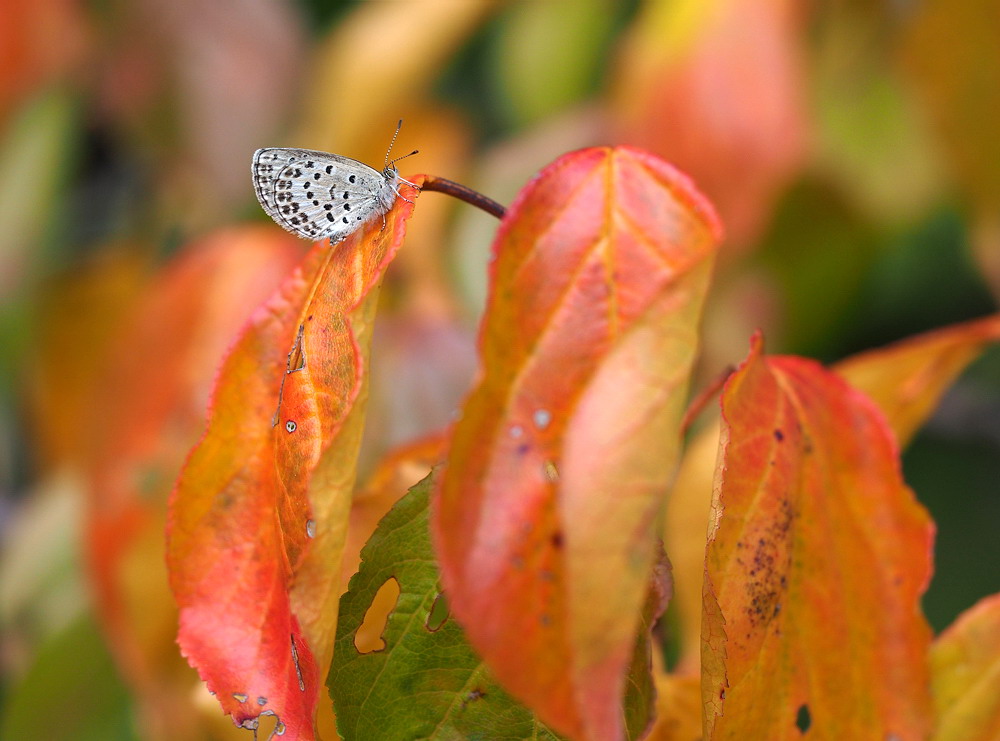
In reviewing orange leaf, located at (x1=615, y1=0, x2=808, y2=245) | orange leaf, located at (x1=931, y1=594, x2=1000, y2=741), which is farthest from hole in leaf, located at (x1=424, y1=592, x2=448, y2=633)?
orange leaf, located at (x1=615, y1=0, x2=808, y2=245)

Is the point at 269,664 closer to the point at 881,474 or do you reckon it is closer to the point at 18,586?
the point at 881,474

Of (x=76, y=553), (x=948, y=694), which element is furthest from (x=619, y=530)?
(x=76, y=553)

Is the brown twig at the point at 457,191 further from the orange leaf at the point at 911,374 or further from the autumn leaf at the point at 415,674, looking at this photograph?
the orange leaf at the point at 911,374

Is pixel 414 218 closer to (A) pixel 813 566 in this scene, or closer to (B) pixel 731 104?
(B) pixel 731 104

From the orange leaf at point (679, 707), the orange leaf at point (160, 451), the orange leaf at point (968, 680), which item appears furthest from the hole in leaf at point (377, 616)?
the orange leaf at point (160, 451)

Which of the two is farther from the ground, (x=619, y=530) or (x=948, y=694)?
(x=619, y=530)

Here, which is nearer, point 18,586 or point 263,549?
point 263,549
